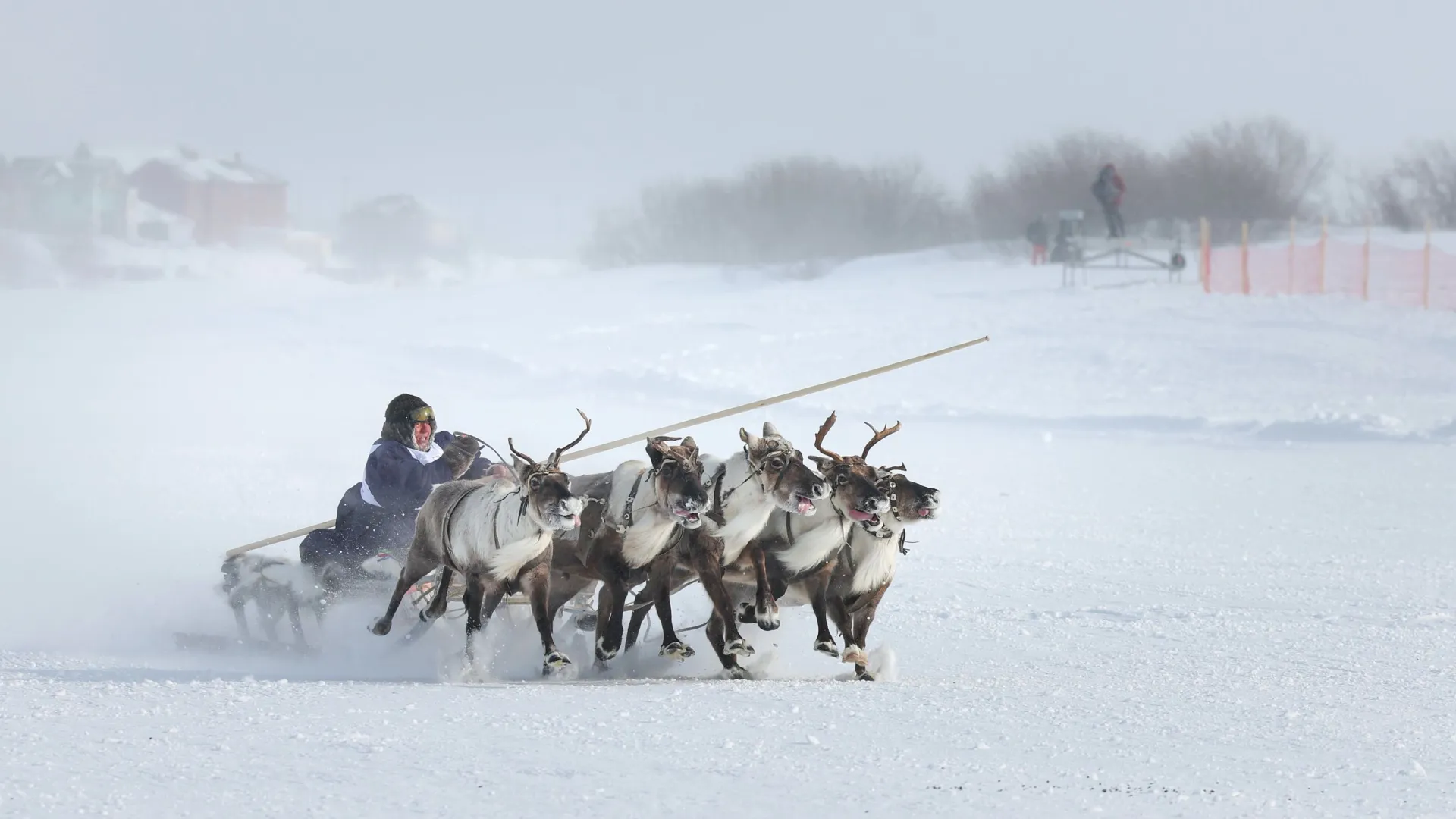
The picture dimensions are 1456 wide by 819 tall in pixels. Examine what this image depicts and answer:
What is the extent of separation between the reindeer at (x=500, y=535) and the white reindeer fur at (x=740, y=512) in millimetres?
599

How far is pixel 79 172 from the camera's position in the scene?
47.3m

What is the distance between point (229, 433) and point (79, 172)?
27932mm

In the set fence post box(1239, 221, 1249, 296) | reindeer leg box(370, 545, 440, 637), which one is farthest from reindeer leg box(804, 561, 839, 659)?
fence post box(1239, 221, 1249, 296)

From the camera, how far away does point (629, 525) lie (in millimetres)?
7211

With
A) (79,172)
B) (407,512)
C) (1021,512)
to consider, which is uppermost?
(79,172)

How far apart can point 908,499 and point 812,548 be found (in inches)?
16.6

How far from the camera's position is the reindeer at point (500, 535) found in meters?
6.83

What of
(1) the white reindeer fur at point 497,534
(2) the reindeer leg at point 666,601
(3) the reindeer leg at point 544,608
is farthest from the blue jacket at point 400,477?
(2) the reindeer leg at point 666,601

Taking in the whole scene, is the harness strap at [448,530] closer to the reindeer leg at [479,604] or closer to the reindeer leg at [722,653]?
the reindeer leg at [479,604]

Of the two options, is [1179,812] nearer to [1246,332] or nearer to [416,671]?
[416,671]

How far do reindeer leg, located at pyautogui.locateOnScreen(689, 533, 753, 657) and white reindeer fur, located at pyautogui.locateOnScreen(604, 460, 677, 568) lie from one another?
132 millimetres

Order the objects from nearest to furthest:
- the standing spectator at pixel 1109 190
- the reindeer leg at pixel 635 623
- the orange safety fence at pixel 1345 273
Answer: the reindeer leg at pixel 635 623
the orange safety fence at pixel 1345 273
the standing spectator at pixel 1109 190

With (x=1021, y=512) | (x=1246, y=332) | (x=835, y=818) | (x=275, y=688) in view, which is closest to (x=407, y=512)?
(x=275, y=688)

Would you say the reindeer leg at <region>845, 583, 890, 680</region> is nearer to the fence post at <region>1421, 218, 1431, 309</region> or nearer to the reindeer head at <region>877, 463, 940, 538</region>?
the reindeer head at <region>877, 463, 940, 538</region>
